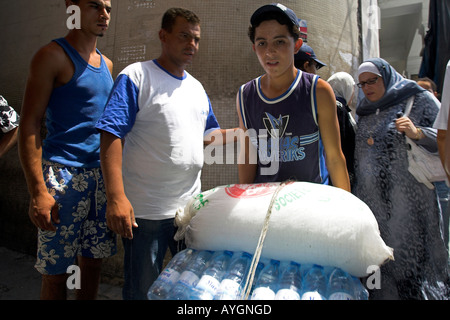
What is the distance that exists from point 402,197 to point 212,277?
4.97ft

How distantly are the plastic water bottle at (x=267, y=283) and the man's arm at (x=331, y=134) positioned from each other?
0.52 m

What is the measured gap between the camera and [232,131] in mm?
1692

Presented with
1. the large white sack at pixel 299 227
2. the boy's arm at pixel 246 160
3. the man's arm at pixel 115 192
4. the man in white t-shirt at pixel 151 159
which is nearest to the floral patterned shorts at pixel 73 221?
the man in white t-shirt at pixel 151 159

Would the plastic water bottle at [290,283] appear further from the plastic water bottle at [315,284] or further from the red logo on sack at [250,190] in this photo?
the red logo on sack at [250,190]

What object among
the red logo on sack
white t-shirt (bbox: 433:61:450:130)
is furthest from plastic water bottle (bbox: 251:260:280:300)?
white t-shirt (bbox: 433:61:450:130)

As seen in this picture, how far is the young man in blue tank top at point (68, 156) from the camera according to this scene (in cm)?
136

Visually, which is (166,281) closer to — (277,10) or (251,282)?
(251,282)

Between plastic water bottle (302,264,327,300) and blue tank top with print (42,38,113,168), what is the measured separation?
3.72 ft

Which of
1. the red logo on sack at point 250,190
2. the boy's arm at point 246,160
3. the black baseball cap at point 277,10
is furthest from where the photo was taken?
the boy's arm at point 246,160

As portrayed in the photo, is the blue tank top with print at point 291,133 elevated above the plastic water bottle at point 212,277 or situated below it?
above

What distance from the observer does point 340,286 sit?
3.09 ft

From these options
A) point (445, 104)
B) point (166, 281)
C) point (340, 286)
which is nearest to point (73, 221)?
point (166, 281)
